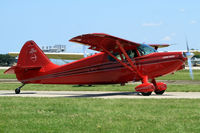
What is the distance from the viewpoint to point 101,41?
51.1 feet

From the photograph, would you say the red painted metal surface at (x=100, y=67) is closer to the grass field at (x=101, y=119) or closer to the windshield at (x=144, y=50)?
the windshield at (x=144, y=50)

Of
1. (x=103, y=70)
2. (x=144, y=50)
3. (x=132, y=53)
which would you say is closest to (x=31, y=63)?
(x=103, y=70)

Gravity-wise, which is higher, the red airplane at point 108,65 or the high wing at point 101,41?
the high wing at point 101,41

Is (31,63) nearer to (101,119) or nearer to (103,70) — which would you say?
(103,70)

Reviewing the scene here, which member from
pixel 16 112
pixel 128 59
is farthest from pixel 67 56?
pixel 16 112

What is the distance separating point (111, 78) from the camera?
1656 centimetres

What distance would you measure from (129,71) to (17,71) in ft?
22.4

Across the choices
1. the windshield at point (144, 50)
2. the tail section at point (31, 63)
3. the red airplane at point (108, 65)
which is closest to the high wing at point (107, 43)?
the red airplane at point (108, 65)

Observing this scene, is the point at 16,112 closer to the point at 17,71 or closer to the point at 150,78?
the point at 150,78

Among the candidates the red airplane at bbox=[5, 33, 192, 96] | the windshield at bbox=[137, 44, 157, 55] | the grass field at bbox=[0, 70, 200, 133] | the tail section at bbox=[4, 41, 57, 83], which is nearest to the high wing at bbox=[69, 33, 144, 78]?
the red airplane at bbox=[5, 33, 192, 96]

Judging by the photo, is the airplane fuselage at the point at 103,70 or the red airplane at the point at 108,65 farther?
the airplane fuselage at the point at 103,70

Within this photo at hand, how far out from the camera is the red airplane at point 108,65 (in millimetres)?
15172

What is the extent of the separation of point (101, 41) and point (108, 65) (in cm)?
159

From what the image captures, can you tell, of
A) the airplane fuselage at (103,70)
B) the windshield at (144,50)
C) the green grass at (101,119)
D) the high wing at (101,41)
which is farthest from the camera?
the windshield at (144,50)
